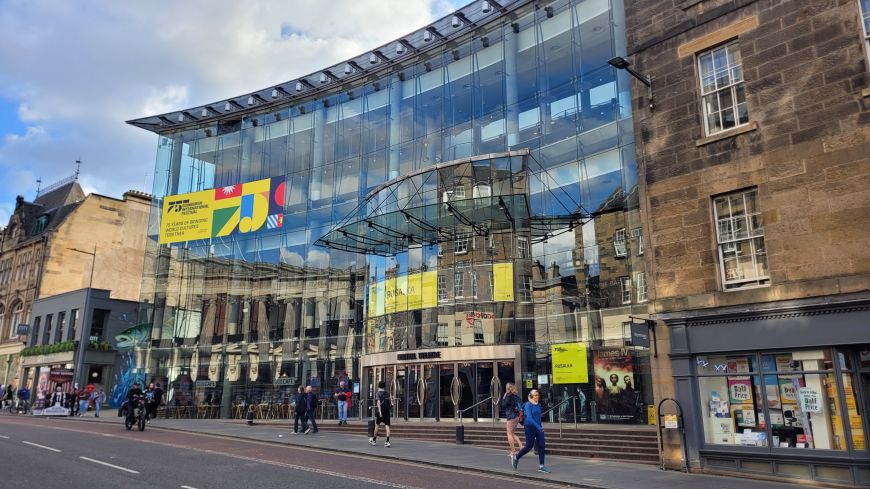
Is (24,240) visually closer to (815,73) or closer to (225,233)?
(225,233)

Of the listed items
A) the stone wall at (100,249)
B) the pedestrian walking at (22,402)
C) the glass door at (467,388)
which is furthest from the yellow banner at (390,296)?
the stone wall at (100,249)

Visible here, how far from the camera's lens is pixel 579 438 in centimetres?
1636

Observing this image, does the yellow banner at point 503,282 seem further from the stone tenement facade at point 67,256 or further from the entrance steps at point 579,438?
the stone tenement facade at point 67,256

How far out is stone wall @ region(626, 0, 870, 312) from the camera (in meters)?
11.6

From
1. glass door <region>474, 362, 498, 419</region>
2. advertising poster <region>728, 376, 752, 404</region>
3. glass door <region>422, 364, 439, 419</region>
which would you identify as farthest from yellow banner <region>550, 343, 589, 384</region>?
advertising poster <region>728, 376, 752, 404</region>

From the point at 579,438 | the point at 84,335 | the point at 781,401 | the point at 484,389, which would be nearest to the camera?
the point at 781,401

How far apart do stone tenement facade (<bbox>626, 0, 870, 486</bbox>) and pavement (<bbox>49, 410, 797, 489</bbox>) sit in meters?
1.12

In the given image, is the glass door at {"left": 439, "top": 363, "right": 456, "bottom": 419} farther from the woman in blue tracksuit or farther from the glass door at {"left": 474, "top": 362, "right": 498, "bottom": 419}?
the woman in blue tracksuit

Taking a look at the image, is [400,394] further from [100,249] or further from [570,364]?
[100,249]

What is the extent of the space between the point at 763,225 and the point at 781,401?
364 cm

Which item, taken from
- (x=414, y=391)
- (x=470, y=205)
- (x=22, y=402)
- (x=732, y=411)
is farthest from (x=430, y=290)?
(x=22, y=402)

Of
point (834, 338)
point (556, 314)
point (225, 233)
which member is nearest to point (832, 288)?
point (834, 338)

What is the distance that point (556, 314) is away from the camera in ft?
74.4

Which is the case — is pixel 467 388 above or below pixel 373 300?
below
